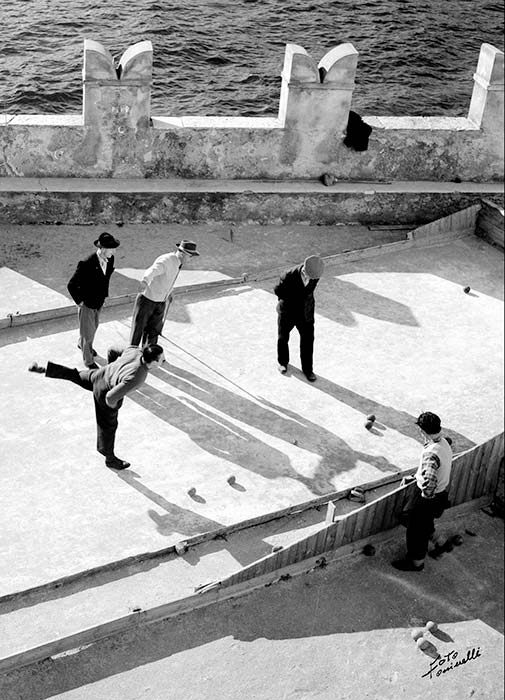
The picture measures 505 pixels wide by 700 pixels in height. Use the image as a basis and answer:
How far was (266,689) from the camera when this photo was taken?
7801 mm

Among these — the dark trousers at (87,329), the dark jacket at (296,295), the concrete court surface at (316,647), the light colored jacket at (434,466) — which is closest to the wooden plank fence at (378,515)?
the concrete court surface at (316,647)

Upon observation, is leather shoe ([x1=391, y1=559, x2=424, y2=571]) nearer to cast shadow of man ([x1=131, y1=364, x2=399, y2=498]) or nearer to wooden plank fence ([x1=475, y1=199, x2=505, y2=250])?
cast shadow of man ([x1=131, y1=364, x2=399, y2=498])

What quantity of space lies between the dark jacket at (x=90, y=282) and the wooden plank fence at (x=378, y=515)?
3399 mm

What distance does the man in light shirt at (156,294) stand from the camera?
1039 centimetres

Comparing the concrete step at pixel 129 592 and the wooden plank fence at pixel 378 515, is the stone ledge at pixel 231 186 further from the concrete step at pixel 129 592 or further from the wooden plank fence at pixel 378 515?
the concrete step at pixel 129 592

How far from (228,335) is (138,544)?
3.72m

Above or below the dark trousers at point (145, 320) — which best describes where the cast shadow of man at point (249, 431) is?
below

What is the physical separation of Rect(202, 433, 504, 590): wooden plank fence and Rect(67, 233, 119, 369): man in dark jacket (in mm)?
3385

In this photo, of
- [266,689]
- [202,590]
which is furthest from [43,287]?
[266,689]

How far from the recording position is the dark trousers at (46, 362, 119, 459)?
928cm

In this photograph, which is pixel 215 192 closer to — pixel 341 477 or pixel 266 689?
pixel 341 477

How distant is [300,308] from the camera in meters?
11.1

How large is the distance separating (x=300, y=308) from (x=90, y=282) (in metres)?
2.26

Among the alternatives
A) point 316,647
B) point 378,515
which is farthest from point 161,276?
point 316,647
